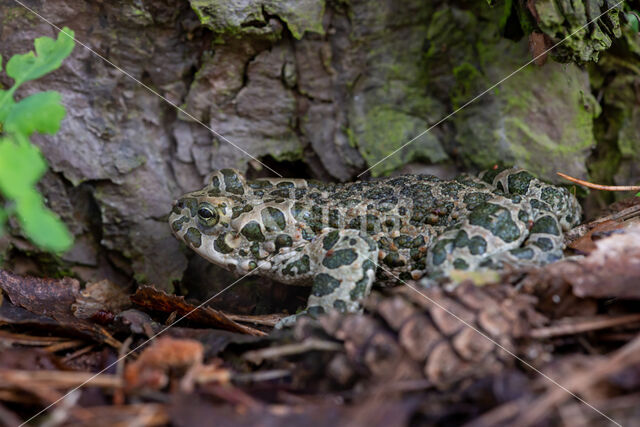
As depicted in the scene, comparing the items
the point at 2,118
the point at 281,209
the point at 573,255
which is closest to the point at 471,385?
the point at 573,255

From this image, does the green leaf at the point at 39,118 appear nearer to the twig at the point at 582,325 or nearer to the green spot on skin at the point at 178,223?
Answer: the green spot on skin at the point at 178,223

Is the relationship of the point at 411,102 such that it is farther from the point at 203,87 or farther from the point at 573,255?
the point at 573,255

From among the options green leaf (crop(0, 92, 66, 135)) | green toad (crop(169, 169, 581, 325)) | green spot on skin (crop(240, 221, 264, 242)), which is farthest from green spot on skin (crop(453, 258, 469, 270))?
green leaf (crop(0, 92, 66, 135))

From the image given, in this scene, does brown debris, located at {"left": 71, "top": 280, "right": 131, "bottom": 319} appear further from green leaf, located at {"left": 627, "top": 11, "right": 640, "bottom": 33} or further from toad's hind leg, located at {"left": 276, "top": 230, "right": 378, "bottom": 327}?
green leaf, located at {"left": 627, "top": 11, "right": 640, "bottom": 33}

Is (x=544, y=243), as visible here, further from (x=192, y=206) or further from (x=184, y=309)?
(x=192, y=206)

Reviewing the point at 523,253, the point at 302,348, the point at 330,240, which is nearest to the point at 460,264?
the point at 523,253

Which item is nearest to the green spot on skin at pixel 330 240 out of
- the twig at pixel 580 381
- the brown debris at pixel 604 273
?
the brown debris at pixel 604 273

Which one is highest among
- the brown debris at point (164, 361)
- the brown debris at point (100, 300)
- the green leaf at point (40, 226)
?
the green leaf at point (40, 226)
